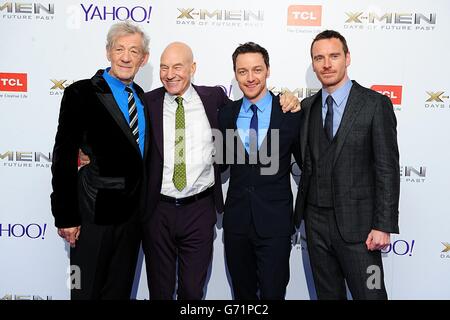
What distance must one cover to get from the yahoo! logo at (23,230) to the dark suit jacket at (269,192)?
5.44 feet

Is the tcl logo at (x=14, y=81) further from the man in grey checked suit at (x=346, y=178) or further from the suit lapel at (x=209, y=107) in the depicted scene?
the man in grey checked suit at (x=346, y=178)

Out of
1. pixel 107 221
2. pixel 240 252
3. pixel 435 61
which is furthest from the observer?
pixel 435 61

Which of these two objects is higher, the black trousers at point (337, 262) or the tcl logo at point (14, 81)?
the tcl logo at point (14, 81)

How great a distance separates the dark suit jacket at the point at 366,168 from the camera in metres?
2.09

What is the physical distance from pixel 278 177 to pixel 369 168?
49cm

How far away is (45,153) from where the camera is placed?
3102 mm

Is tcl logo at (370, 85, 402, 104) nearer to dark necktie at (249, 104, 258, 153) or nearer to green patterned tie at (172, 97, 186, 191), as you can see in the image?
dark necktie at (249, 104, 258, 153)

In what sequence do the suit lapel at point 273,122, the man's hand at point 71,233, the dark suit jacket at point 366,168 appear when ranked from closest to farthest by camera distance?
1. the dark suit jacket at point 366,168
2. the man's hand at point 71,233
3. the suit lapel at point 273,122

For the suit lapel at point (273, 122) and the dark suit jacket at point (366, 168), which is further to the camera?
the suit lapel at point (273, 122)

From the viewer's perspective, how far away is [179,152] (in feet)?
7.85

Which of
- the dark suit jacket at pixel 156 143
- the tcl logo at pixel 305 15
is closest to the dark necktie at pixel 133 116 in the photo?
the dark suit jacket at pixel 156 143

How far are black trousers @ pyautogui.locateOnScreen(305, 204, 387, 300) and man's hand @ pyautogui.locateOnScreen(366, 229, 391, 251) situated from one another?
45 millimetres

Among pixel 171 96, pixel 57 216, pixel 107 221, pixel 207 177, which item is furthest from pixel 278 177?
pixel 57 216

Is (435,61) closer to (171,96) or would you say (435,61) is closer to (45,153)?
(171,96)
